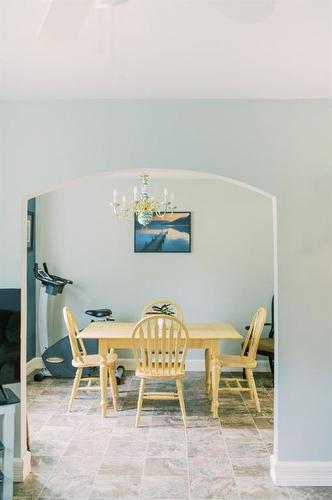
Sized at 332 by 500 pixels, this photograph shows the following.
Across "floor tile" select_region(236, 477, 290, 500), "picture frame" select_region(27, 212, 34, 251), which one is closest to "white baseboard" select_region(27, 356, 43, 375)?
"picture frame" select_region(27, 212, 34, 251)

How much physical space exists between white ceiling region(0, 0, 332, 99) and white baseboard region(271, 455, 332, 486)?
7.81ft

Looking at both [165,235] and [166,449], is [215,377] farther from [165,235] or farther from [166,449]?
[165,235]

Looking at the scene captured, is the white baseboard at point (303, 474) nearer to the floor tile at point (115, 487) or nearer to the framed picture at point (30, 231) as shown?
the floor tile at point (115, 487)

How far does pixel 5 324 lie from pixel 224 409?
242cm

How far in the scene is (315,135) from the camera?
293 cm

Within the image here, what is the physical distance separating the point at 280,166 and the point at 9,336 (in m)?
2.03

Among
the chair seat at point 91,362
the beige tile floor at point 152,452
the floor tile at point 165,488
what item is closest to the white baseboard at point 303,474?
the beige tile floor at point 152,452

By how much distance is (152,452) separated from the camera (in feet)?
11.0

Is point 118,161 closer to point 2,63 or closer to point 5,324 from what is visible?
point 2,63

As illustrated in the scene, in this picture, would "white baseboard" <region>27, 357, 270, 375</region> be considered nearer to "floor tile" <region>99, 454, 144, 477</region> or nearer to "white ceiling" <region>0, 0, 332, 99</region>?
"floor tile" <region>99, 454, 144, 477</region>

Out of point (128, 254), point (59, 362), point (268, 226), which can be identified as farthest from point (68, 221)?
point (268, 226)

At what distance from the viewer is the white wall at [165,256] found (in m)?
5.71

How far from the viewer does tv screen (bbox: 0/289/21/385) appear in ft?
8.84

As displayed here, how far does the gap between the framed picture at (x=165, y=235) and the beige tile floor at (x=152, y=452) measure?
1.85m
